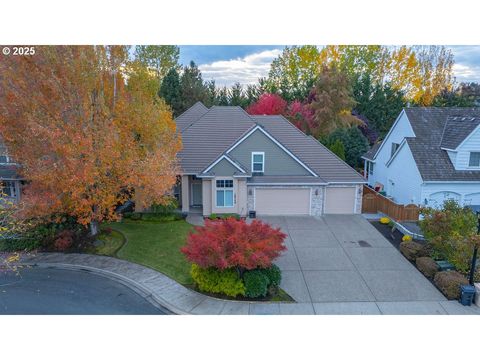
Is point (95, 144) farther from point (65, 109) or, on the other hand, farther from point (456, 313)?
point (456, 313)

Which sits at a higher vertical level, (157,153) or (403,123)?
(403,123)

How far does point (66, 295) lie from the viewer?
13.1 metres

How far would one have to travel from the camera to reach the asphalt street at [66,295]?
39.8 feet

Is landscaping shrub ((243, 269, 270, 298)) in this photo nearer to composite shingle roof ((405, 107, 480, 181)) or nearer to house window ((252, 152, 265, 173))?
house window ((252, 152, 265, 173))

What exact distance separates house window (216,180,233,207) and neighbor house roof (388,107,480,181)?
37.5 ft

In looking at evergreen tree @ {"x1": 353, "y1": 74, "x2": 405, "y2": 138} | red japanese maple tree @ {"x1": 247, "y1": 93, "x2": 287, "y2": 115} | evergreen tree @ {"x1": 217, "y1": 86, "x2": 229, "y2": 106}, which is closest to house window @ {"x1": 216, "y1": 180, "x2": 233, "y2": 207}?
red japanese maple tree @ {"x1": 247, "y1": 93, "x2": 287, "y2": 115}

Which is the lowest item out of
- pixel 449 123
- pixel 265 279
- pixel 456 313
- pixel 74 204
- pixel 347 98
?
pixel 456 313

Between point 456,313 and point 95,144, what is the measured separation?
15.0 m

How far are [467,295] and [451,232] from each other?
10.9 feet

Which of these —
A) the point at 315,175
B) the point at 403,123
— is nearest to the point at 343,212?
the point at 315,175

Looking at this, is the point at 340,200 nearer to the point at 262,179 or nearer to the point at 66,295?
the point at 262,179

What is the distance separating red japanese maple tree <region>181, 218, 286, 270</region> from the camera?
40.4 ft

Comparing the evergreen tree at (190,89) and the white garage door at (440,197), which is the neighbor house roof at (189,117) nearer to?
the evergreen tree at (190,89)

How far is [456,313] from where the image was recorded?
39.9 feet
